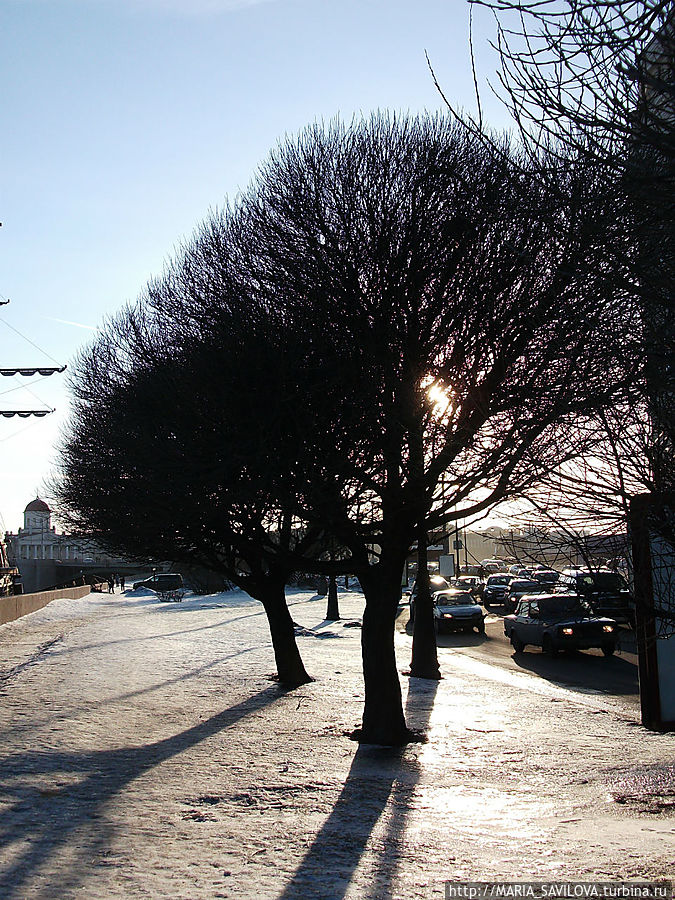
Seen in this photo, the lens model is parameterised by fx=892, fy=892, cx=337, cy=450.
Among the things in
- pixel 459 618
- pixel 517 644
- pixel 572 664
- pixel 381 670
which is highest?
pixel 381 670

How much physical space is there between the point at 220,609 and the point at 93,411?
110 ft

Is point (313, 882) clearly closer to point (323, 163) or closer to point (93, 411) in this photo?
point (323, 163)

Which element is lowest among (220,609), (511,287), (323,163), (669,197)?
(220,609)

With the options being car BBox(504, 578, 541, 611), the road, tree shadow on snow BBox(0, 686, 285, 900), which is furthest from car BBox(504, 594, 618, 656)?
car BBox(504, 578, 541, 611)

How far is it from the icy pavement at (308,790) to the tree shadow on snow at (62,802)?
2 cm

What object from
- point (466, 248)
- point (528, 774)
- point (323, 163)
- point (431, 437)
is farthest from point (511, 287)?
point (528, 774)

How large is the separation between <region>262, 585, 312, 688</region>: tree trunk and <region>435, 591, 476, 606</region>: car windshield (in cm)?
1707

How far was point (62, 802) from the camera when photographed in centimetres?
733

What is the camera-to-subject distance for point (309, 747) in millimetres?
10680

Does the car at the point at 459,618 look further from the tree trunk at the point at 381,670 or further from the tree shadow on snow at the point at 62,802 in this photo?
Answer: the tree shadow on snow at the point at 62,802

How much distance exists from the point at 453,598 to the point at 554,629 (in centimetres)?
1207

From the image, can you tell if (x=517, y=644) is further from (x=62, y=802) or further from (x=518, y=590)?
(x=518, y=590)

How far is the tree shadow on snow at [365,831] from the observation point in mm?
5320

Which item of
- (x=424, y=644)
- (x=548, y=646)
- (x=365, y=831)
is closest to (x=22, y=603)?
(x=548, y=646)
